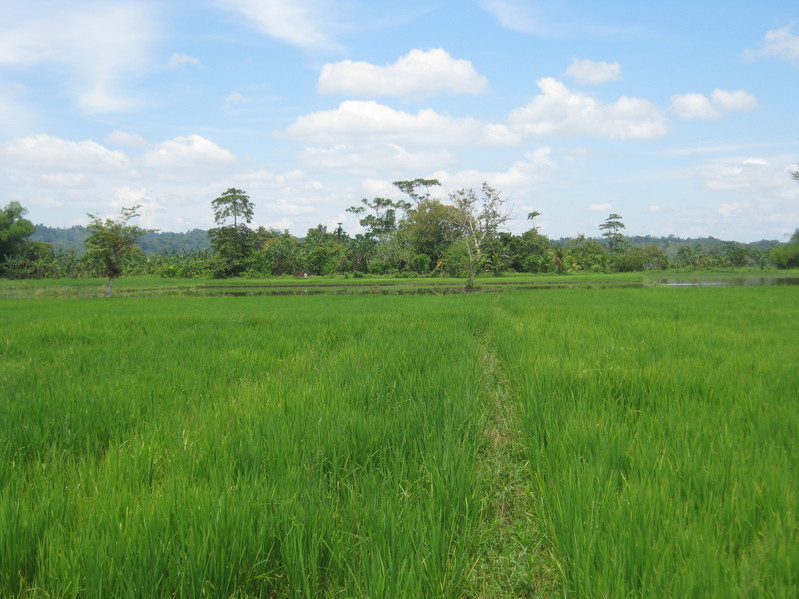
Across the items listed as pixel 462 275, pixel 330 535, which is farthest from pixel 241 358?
pixel 462 275

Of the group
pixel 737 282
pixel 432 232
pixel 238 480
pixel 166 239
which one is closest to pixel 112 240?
pixel 238 480

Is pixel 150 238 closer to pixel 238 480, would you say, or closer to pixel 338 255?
pixel 338 255

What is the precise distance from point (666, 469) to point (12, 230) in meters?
52.0

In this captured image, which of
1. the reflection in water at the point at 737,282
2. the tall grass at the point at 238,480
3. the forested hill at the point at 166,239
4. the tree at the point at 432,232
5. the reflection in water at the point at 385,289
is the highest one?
the forested hill at the point at 166,239

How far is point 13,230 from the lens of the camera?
3891 centimetres

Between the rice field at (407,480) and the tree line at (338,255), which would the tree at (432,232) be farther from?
the rice field at (407,480)

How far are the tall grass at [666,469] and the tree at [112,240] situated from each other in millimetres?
20135

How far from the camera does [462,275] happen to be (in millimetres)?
37188

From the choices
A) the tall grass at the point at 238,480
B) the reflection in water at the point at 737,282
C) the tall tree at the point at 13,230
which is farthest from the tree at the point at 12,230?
the reflection in water at the point at 737,282

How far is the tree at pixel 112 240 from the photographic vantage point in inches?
739

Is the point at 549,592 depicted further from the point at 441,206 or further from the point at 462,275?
the point at 441,206

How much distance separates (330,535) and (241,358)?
4.00 meters

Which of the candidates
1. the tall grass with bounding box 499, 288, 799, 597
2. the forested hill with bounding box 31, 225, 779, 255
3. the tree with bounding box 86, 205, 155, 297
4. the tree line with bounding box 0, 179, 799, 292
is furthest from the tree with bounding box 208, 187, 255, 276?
the forested hill with bounding box 31, 225, 779, 255

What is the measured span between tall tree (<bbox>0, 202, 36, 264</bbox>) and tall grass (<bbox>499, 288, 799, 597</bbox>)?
49.3 metres
